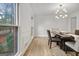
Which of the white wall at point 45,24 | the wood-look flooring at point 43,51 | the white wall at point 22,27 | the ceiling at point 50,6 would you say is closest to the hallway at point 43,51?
the wood-look flooring at point 43,51

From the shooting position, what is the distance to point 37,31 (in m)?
11.1

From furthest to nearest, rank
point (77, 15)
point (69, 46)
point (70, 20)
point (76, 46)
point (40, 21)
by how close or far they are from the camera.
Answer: point (40, 21) → point (70, 20) → point (77, 15) → point (69, 46) → point (76, 46)

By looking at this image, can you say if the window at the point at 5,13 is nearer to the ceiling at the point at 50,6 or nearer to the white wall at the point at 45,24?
the ceiling at the point at 50,6

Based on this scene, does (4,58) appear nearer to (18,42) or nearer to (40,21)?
(18,42)

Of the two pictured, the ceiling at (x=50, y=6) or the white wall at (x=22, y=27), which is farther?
the ceiling at (x=50, y=6)

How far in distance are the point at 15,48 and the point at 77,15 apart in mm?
6740

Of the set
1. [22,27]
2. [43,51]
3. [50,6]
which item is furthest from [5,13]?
[50,6]

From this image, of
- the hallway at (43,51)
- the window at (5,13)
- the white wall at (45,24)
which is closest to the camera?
the window at (5,13)

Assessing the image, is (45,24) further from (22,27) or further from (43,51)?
(22,27)


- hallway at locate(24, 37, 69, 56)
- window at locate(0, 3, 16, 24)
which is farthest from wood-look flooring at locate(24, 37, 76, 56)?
window at locate(0, 3, 16, 24)

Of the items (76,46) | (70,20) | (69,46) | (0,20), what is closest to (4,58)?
(0,20)

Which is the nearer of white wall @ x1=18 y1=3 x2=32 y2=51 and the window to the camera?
the window

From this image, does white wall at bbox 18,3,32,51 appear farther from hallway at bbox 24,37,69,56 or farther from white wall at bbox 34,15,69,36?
white wall at bbox 34,15,69,36

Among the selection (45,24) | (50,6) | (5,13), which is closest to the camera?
(5,13)
